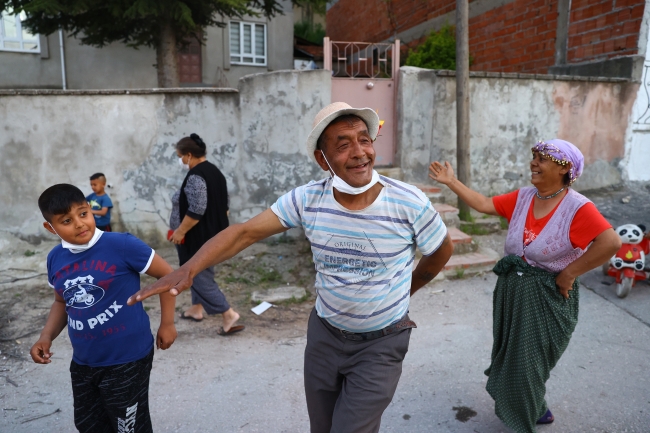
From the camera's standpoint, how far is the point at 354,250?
1.92m

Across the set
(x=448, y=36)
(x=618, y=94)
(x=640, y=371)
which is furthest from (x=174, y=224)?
(x=448, y=36)

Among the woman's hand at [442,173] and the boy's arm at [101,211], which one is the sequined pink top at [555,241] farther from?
the boy's arm at [101,211]

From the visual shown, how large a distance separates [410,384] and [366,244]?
1998mm

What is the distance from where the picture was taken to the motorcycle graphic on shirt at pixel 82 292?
2.14 metres

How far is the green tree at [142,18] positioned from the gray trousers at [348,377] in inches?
308

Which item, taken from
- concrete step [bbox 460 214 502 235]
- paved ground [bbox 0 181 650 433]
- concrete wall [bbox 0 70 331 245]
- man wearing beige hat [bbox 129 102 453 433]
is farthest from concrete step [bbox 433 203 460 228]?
man wearing beige hat [bbox 129 102 453 433]

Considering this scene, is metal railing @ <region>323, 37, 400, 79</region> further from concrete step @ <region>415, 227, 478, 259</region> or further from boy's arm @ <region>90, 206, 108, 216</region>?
boy's arm @ <region>90, 206, 108, 216</region>

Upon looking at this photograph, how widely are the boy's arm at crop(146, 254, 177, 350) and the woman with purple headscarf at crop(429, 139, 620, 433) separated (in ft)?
6.19

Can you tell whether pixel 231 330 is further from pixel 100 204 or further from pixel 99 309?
pixel 100 204

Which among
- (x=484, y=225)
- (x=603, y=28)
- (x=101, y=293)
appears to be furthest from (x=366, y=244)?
(x=603, y=28)

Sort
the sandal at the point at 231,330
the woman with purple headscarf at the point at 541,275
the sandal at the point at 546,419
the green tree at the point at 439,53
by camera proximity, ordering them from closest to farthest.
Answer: the woman with purple headscarf at the point at 541,275 < the sandal at the point at 546,419 < the sandal at the point at 231,330 < the green tree at the point at 439,53

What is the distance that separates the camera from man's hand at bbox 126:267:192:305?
1676 mm

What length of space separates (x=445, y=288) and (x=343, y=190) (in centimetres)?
389

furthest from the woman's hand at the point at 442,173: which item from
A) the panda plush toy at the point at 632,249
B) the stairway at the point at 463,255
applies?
the panda plush toy at the point at 632,249
